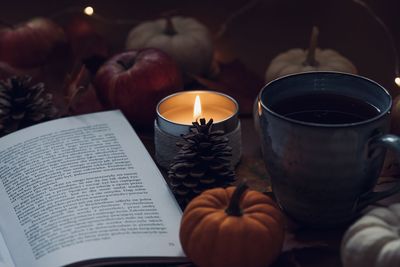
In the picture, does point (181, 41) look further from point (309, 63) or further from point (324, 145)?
point (324, 145)

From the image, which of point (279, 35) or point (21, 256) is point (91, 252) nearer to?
point (21, 256)

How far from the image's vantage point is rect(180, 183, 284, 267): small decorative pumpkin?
0.66 m

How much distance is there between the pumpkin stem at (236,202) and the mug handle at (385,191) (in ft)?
0.45

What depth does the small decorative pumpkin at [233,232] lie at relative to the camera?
66cm

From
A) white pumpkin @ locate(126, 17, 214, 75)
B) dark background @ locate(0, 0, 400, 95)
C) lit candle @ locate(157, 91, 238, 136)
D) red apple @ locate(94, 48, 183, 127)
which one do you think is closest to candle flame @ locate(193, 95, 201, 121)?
lit candle @ locate(157, 91, 238, 136)

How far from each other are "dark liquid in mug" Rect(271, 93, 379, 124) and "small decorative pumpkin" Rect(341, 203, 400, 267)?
0.13 m

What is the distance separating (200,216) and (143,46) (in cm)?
51

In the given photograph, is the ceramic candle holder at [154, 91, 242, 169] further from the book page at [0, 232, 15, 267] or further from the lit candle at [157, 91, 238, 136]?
the book page at [0, 232, 15, 267]

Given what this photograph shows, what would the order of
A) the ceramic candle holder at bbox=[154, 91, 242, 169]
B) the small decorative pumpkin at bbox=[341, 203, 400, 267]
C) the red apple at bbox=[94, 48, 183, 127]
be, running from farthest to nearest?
the red apple at bbox=[94, 48, 183, 127] < the ceramic candle holder at bbox=[154, 91, 242, 169] < the small decorative pumpkin at bbox=[341, 203, 400, 267]

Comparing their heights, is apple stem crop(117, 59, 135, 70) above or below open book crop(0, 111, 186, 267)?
above

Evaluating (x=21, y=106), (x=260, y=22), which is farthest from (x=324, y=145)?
(x=260, y=22)

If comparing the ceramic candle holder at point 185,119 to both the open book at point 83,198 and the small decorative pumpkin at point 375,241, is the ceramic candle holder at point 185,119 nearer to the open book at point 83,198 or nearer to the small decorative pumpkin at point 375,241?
the open book at point 83,198

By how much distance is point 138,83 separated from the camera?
0.97m

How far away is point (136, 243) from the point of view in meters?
0.71
